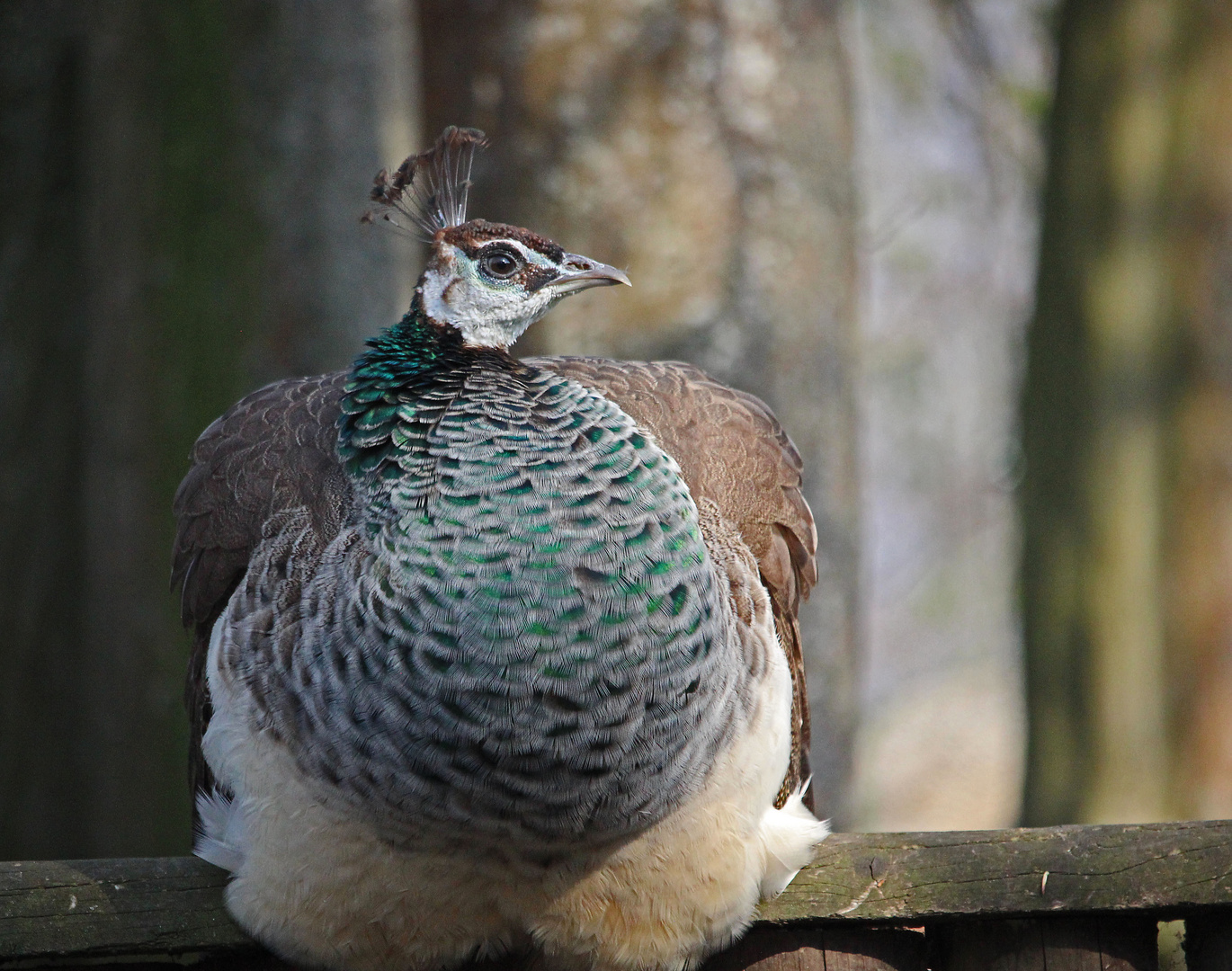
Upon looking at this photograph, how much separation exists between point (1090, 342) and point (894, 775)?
1047cm

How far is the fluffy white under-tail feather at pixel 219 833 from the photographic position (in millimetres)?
2447

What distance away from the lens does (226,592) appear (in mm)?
2859

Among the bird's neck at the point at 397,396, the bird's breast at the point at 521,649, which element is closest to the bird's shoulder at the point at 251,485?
the bird's neck at the point at 397,396

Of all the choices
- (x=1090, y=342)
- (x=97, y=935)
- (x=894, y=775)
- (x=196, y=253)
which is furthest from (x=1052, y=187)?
(x=894, y=775)

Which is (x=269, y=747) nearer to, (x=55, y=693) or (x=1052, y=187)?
(x=55, y=693)

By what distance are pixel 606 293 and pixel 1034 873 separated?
2.94 metres

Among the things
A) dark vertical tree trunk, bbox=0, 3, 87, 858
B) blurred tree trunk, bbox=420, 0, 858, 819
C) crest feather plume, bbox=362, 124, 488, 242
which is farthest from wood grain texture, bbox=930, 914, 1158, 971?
dark vertical tree trunk, bbox=0, 3, 87, 858

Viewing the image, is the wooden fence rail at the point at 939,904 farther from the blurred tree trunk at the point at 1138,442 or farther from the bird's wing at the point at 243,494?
the blurred tree trunk at the point at 1138,442

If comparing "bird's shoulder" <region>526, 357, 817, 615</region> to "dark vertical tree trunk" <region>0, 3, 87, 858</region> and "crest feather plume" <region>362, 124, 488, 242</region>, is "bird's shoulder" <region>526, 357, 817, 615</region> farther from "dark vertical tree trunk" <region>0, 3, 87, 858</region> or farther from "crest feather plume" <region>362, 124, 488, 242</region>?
"dark vertical tree trunk" <region>0, 3, 87, 858</region>

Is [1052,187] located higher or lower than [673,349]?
higher

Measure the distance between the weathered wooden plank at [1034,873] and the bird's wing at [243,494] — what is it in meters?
1.17

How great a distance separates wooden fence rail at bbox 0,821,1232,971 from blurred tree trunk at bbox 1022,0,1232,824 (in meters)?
3.06

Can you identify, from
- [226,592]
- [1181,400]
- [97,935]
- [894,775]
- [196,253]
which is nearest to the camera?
[97,935]

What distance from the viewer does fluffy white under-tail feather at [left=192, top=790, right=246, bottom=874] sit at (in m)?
2.45
